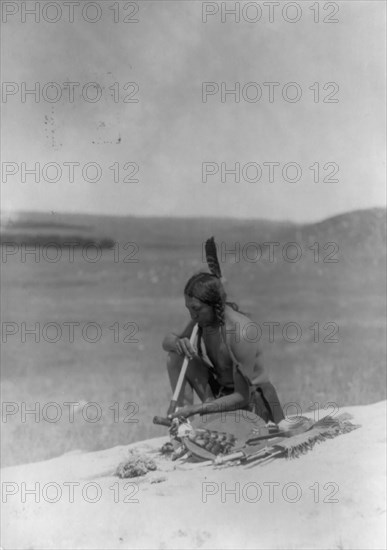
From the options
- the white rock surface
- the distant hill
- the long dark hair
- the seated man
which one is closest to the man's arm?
the seated man

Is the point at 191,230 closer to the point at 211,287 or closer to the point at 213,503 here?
the point at 211,287

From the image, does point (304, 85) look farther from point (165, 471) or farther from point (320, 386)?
point (165, 471)

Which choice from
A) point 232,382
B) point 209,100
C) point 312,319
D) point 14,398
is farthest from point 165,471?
point 209,100

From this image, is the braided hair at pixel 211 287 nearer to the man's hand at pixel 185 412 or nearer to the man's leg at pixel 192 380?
the man's leg at pixel 192 380

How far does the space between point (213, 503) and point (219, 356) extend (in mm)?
668

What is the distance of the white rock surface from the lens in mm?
2891

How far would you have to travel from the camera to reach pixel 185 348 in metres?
2.96

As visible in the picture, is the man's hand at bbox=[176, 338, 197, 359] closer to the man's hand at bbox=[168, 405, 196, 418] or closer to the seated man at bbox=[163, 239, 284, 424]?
the seated man at bbox=[163, 239, 284, 424]

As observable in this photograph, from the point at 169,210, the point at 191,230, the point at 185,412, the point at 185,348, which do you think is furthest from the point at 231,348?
the point at 169,210

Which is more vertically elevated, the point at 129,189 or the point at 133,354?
the point at 129,189

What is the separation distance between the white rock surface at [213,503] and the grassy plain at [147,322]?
0.14 meters

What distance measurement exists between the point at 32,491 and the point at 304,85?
229 cm

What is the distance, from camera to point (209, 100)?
2.96 meters

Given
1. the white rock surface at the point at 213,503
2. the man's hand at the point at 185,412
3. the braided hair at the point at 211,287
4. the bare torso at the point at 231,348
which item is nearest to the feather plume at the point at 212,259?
the braided hair at the point at 211,287
